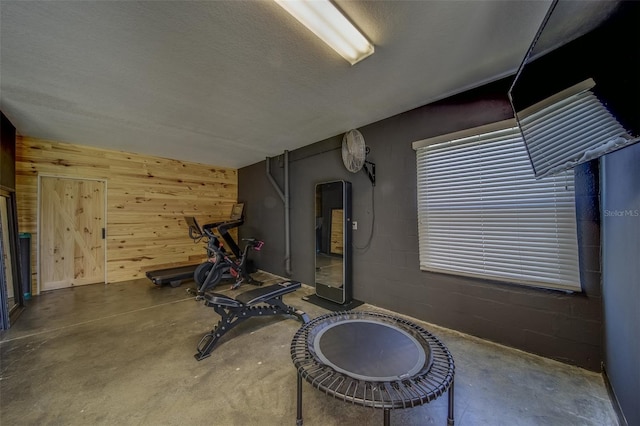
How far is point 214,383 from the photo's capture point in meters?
1.76

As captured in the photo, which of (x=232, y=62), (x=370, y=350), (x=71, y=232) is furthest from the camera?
(x=71, y=232)

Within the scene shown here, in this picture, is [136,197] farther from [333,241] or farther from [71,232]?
[333,241]

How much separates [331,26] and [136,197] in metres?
5.16

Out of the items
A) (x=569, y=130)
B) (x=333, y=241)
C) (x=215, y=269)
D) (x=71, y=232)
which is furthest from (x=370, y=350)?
(x=71, y=232)

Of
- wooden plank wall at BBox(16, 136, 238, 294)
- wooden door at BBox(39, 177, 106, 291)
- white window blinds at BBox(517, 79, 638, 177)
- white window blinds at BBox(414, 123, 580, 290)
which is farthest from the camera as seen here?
wooden door at BBox(39, 177, 106, 291)

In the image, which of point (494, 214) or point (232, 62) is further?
point (494, 214)

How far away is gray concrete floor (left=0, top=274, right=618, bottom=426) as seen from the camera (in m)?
1.46

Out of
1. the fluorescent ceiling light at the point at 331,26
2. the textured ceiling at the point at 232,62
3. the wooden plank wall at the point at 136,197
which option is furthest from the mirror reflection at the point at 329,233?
the wooden plank wall at the point at 136,197

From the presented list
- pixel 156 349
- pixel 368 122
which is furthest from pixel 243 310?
pixel 368 122

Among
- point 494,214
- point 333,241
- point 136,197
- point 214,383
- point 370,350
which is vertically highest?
point 136,197

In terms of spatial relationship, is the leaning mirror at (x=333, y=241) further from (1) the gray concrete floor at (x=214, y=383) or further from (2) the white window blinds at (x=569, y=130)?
(2) the white window blinds at (x=569, y=130)

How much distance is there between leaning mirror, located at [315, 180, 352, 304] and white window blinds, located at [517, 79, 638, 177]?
7.13ft

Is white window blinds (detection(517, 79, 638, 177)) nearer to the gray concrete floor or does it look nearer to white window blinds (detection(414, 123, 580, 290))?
white window blinds (detection(414, 123, 580, 290))
